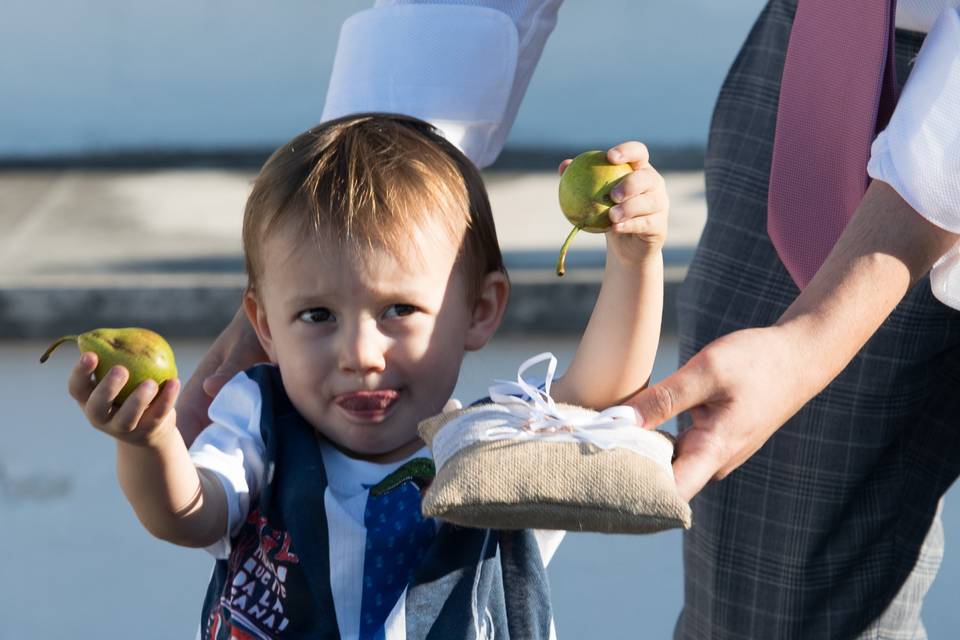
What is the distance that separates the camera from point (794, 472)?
2197 millimetres

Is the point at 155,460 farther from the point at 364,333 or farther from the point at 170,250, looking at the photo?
the point at 170,250

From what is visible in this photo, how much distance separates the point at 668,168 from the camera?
6.26m

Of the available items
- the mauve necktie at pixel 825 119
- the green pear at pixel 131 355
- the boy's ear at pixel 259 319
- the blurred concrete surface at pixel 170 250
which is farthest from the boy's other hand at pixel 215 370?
the blurred concrete surface at pixel 170 250

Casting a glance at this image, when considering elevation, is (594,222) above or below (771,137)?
above

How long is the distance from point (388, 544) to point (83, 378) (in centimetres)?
38

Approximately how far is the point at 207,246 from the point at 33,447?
1279mm

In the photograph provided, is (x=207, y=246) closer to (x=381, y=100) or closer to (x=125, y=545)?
(x=125, y=545)

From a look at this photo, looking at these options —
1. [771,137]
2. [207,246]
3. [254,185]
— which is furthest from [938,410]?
[207,246]

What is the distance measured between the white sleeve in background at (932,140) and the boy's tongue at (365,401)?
0.59m

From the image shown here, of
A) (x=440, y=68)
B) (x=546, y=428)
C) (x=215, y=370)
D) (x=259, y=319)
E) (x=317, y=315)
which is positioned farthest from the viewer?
(x=440, y=68)

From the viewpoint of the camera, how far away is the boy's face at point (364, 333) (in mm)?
1621

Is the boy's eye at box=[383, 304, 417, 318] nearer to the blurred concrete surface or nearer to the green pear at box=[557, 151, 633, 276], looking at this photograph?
the green pear at box=[557, 151, 633, 276]

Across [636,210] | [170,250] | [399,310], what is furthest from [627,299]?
[170,250]

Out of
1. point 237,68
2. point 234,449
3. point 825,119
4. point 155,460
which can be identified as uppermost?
point 825,119
